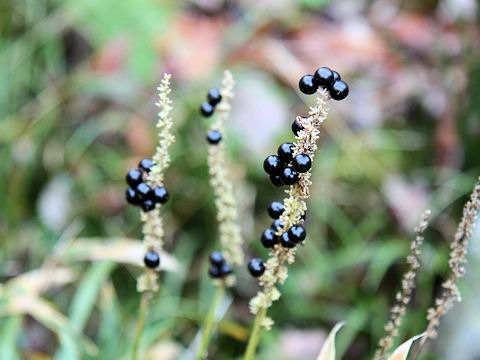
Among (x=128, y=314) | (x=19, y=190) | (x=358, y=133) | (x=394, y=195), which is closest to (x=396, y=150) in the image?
(x=358, y=133)

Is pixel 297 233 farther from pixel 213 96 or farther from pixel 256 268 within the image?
pixel 213 96

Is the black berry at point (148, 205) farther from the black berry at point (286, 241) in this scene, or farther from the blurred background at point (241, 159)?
the blurred background at point (241, 159)

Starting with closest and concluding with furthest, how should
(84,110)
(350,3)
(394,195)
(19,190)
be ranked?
1. (394,195)
2. (19,190)
3. (84,110)
4. (350,3)

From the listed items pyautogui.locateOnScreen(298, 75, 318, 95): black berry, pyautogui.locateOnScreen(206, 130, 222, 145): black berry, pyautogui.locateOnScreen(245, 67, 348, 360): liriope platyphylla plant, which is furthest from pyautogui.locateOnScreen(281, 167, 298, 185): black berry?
pyautogui.locateOnScreen(206, 130, 222, 145): black berry

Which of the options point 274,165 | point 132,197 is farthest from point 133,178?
point 274,165

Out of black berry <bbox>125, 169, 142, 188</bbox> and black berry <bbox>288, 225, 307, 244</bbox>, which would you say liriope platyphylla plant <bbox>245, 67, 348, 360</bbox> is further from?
black berry <bbox>125, 169, 142, 188</bbox>

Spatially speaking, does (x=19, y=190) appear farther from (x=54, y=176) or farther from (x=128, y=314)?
(x=128, y=314)

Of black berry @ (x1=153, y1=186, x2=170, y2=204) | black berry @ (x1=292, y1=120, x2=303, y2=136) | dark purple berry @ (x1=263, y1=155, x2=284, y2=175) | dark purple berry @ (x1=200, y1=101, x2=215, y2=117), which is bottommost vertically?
black berry @ (x1=153, y1=186, x2=170, y2=204)
